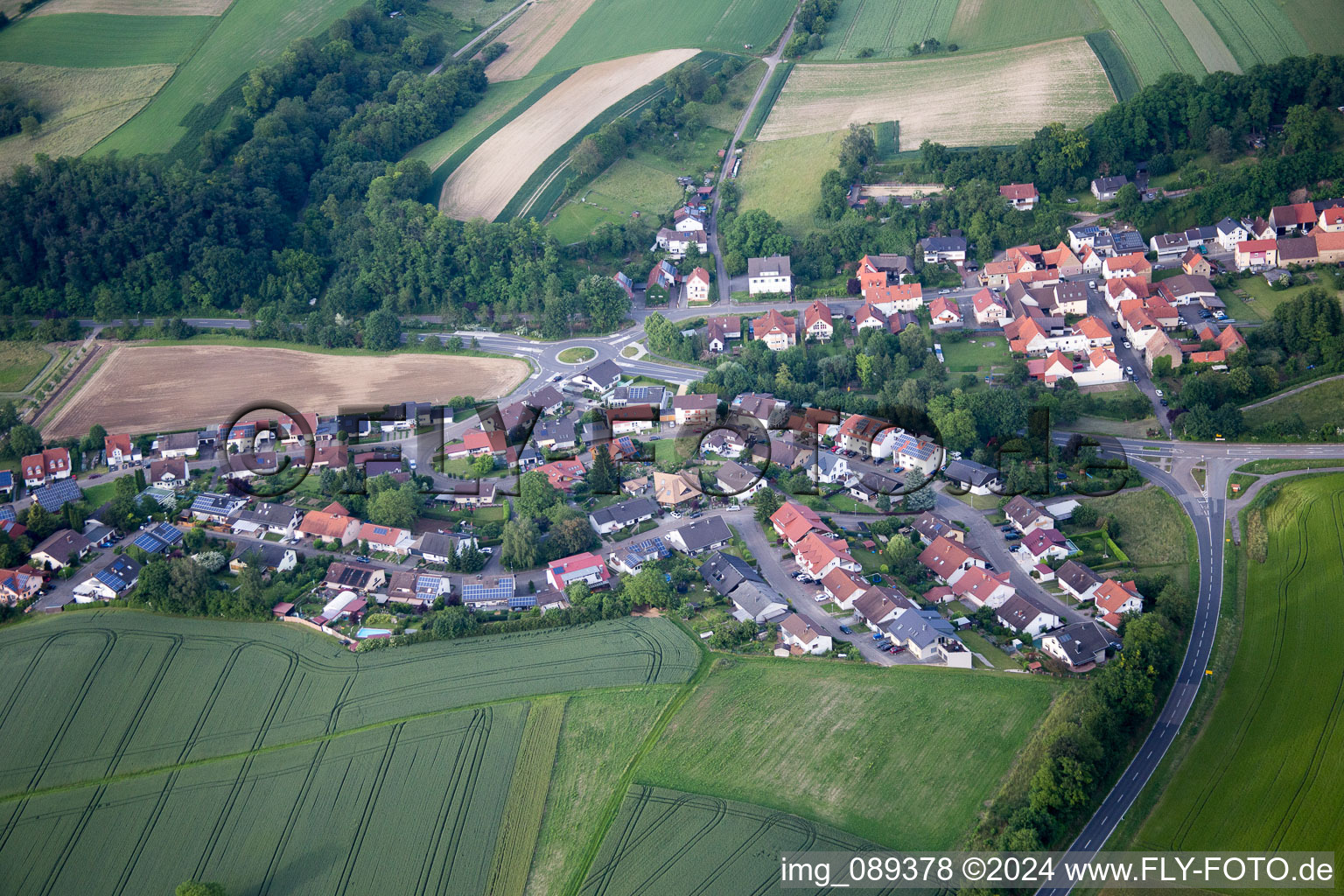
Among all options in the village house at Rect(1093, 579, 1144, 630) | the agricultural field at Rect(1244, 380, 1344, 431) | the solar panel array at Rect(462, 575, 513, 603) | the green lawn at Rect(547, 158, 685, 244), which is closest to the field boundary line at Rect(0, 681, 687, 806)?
the solar panel array at Rect(462, 575, 513, 603)

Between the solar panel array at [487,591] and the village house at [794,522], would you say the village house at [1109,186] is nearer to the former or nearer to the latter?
the village house at [794,522]

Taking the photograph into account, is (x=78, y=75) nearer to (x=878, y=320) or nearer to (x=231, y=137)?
(x=231, y=137)

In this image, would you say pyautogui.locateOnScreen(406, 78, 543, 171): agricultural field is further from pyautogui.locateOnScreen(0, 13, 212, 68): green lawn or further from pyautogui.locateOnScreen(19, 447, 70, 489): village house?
pyautogui.locateOnScreen(19, 447, 70, 489): village house

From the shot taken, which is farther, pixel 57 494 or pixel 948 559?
pixel 57 494

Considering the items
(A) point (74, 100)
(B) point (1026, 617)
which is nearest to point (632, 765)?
(B) point (1026, 617)

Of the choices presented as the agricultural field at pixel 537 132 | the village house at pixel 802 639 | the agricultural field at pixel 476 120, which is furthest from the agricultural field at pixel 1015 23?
the village house at pixel 802 639

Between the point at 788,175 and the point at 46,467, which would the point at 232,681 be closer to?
the point at 46,467
